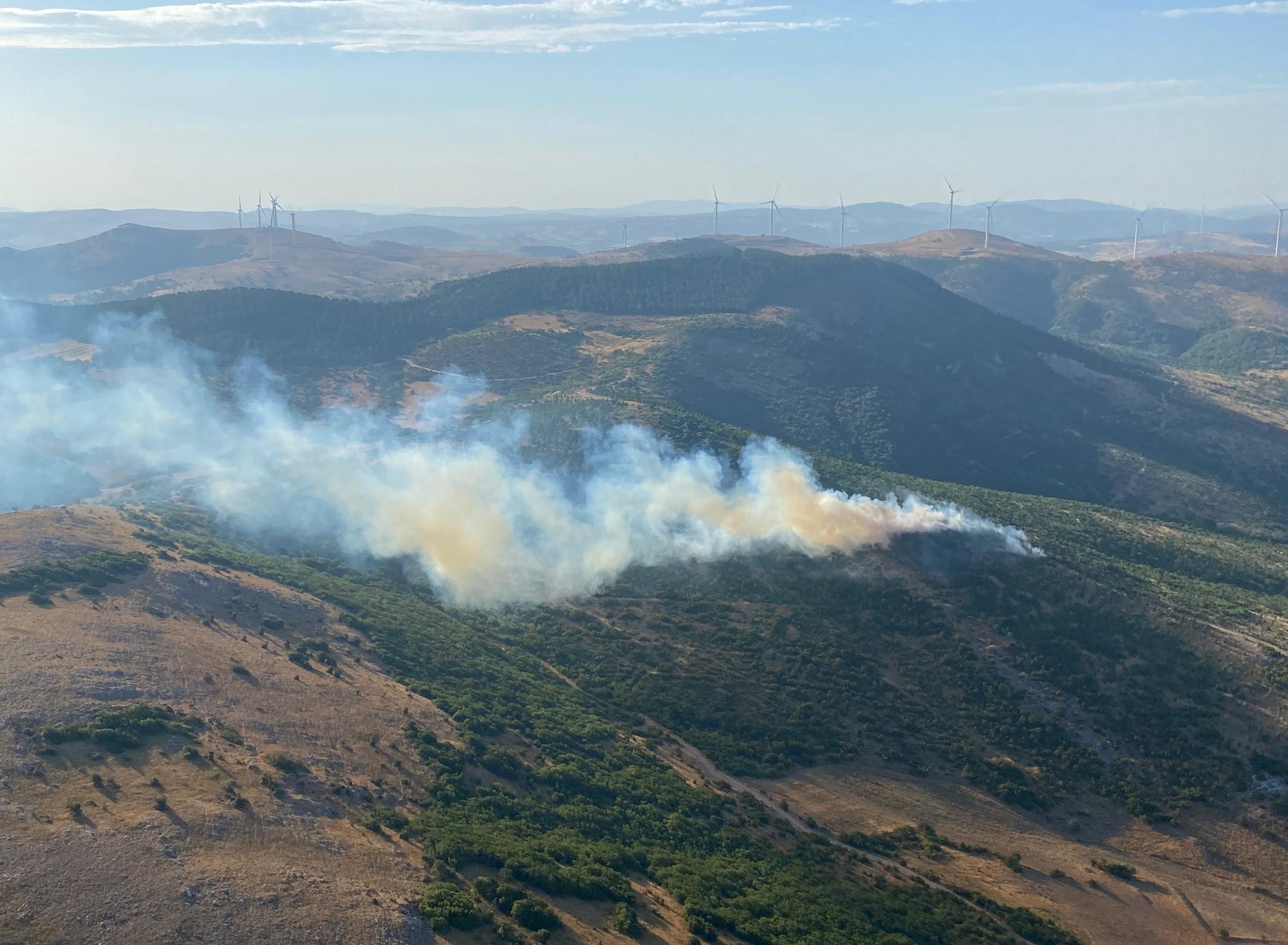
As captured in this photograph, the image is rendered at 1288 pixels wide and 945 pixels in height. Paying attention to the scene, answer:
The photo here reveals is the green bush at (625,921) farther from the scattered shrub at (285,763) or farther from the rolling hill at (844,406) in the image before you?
the rolling hill at (844,406)

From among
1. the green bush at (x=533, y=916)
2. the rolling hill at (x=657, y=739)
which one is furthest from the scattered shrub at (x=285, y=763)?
the green bush at (x=533, y=916)

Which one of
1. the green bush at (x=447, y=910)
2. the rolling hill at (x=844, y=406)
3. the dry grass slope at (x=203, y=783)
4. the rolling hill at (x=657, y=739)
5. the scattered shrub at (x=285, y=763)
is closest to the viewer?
the dry grass slope at (x=203, y=783)

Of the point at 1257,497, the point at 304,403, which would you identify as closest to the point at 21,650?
the point at 304,403

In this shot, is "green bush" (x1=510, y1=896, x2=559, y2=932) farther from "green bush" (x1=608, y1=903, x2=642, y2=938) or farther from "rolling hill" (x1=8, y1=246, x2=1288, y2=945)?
"green bush" (x1=608, y1=903, x2=642, y2=938)

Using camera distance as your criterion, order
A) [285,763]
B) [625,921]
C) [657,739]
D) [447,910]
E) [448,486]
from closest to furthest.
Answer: [447,910], [625,921], [285,763], [657,739], [448,486]

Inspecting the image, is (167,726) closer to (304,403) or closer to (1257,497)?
(304,403)

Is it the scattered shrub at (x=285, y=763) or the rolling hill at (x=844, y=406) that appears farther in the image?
the rolling hill at (x=844, y=406)

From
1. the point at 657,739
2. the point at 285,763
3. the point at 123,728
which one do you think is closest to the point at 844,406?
the point at 657,739

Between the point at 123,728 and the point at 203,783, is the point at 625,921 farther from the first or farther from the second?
the point at 123,728

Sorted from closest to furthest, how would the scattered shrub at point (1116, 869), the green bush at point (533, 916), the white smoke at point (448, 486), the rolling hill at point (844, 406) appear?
the green bush at point (533, 916), the scattered shrub at point (1116, 869), the white smoke at point (448, 486), the rolling hill at point (844, 406)
